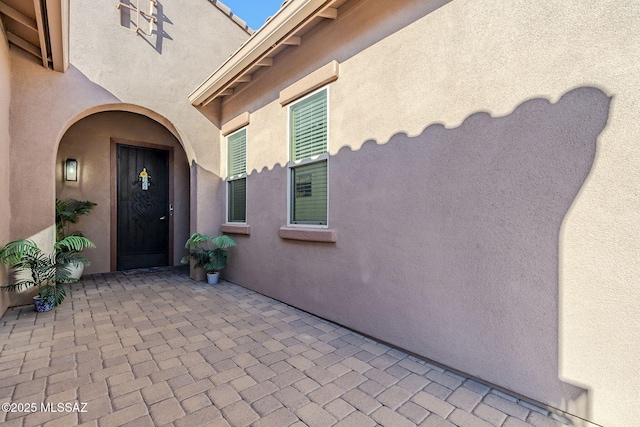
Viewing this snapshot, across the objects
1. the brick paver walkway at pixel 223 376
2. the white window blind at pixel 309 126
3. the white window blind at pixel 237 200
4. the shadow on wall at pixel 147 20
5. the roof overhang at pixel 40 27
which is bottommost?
the brick paver walkway at pixel 223 376

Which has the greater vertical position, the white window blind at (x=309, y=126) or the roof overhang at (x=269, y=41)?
the roof overhang at (x=269, y=41)

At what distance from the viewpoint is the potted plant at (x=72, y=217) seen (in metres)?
5.09

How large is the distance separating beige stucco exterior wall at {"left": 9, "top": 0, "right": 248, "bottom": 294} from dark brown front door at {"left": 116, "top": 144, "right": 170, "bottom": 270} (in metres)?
0.44

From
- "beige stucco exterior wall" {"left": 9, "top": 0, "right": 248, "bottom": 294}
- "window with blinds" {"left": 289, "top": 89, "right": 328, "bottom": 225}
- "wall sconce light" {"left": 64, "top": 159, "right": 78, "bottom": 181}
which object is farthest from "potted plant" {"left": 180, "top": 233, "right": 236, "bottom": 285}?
"wall sconce light" {"left": 64, "top": 159, "right": 78, "bottom": 181}

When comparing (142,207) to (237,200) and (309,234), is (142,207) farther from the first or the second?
(309,234)

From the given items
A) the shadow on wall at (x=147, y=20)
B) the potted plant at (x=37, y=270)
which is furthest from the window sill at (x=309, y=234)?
the shadow on wall at (x=147, y=20)

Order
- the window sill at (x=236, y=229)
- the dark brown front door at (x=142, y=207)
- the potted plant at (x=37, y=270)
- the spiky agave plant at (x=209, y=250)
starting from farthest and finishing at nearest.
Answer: the dark brown front door at (x=142, y=207), the spiky agave plant at (x=209, y=250), the window sill at (x=236, y=229), the potted plant at (x=37, y=270)

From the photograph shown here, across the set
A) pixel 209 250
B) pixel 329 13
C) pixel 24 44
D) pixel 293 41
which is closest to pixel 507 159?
pixel 329 13

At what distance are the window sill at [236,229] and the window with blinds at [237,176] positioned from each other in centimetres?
14

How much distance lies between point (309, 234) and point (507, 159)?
2114mm

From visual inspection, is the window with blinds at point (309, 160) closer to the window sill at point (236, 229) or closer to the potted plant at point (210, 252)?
the window sill at point (236, 229)

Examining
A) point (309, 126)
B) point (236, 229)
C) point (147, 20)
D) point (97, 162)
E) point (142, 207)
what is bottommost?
point (236, 229)

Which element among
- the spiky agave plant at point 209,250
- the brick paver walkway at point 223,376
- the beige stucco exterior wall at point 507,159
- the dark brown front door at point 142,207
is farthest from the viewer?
the dark brown front door at point 142,207

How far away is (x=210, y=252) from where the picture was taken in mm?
5125
